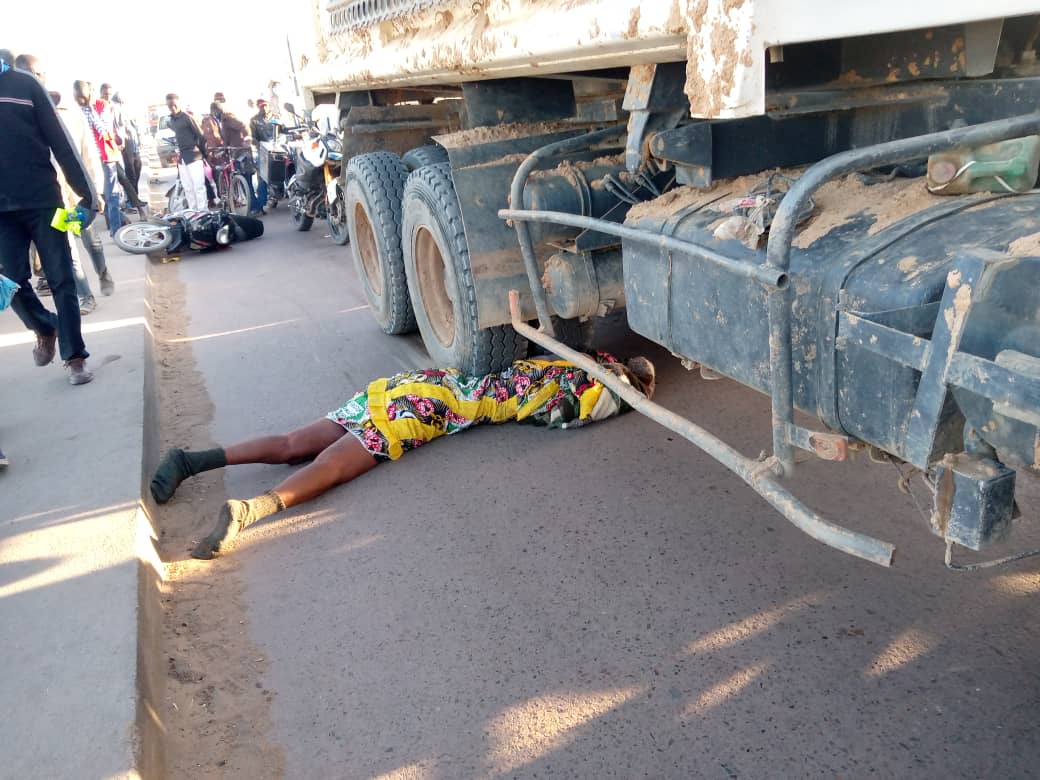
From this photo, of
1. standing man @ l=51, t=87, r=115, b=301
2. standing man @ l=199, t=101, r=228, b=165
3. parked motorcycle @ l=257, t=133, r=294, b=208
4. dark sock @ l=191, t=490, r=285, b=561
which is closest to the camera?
dark sock @ l=191, t=490, r=285, b=561

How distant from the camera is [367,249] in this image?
5.98 metres

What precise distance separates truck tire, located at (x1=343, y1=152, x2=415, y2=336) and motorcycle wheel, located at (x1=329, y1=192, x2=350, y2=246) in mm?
3764

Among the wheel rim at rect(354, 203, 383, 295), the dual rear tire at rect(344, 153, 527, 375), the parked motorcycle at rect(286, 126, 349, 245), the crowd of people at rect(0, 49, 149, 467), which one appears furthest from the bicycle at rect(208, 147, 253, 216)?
the crowd of people at rect(0, 49, 149, 467)

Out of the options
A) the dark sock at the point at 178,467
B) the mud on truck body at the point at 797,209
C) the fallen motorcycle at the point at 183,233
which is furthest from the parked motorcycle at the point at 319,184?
the dark sock at the point at 178,467

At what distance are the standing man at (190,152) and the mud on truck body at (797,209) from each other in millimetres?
8526

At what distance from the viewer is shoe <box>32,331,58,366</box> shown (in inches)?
196

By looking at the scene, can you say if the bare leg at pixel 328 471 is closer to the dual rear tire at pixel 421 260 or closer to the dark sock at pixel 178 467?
the dark sock at pixel 178 467

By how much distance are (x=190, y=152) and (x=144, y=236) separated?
2.45 meters

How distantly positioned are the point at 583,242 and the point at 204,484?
6.90ft

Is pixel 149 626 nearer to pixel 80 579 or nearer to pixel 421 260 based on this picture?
pixel 80 579

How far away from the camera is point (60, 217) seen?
4.65 metres

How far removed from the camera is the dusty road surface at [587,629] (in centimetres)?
215

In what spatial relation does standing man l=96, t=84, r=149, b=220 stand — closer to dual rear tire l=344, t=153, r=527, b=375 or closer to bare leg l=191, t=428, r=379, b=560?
dual rear tire l=344, t=153, r=527, b=375

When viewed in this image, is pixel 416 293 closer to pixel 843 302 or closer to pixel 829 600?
pixel 829 600
